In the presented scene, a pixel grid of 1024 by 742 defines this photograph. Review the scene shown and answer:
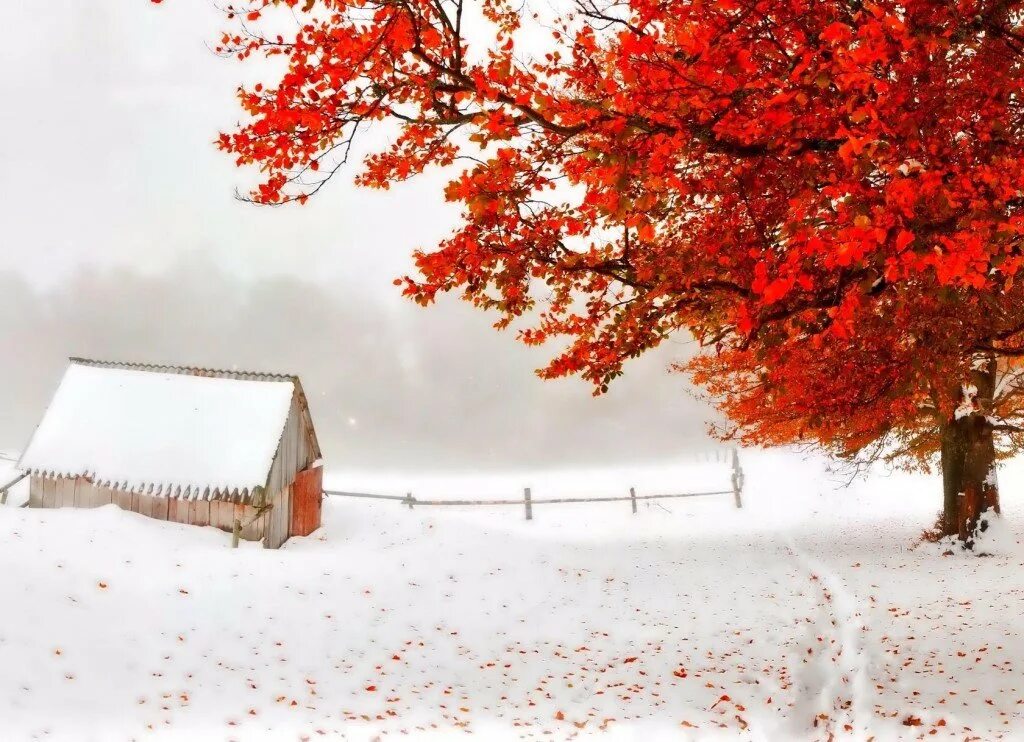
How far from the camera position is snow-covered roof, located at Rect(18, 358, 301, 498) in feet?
51.2

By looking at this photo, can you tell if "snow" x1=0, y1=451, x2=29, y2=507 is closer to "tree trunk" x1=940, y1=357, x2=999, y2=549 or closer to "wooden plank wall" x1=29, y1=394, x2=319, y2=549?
"wooden plank wall" x1=29, y1=394, x2=319, y2=549

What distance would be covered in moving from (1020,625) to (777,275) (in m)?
7.19

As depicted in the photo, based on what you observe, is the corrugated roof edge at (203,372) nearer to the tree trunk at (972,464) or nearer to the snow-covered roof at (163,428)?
the snow-covered roof at (163,428)

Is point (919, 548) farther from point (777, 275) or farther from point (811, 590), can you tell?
point (777, 275)

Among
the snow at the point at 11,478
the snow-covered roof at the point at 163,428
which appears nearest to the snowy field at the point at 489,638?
the snow-covered roof at the point at 163,428

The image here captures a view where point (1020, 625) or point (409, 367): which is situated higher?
point (409, 367)

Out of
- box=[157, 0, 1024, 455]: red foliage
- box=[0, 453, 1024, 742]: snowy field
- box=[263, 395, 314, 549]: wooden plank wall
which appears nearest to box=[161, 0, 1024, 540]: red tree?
box=[157, 0, 1024, 455]: red foliage

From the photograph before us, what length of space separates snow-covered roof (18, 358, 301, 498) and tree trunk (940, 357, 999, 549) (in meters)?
16.6

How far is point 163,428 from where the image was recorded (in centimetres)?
1655

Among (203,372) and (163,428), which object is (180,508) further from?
(203,372)

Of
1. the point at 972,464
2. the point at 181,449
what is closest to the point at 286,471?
the point at 181,449

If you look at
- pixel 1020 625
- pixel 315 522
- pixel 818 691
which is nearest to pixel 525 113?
pixel 818 691

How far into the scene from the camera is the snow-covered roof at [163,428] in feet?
51.2

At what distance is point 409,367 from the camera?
99375 mm
